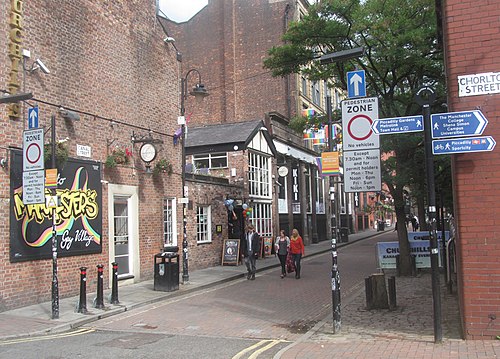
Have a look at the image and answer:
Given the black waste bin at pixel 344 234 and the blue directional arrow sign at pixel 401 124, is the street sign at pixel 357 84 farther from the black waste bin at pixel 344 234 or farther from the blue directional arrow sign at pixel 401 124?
the black waste bin at pixel 344 234

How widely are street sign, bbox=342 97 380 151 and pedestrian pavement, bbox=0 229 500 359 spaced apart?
3.15 m

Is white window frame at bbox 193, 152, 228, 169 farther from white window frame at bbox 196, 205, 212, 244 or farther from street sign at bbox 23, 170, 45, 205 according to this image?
street sign at bbox 23, 170, 45, 205

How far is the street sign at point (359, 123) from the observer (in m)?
8.20

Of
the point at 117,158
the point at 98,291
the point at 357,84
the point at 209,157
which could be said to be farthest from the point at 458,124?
the point at 209,157

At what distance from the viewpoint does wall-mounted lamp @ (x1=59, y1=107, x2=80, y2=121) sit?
12.6m

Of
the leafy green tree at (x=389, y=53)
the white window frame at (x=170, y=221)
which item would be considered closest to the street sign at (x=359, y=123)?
the leafy green tree at (x=389, y=53)

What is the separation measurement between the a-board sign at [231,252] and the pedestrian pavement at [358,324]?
18.0ft

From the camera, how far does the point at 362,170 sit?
26.8ft

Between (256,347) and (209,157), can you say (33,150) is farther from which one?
(209,157)

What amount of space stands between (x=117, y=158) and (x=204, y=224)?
622 centimetres

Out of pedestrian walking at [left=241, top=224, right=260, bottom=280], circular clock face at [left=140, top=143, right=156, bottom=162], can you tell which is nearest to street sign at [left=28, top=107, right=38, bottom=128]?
circular clock face at [left=140, top=143, right=156, bottom=162]

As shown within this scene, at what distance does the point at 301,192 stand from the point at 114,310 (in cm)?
2324

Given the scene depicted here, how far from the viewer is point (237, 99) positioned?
35.2 metres

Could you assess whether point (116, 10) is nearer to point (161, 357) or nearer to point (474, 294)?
point (161, 357)
